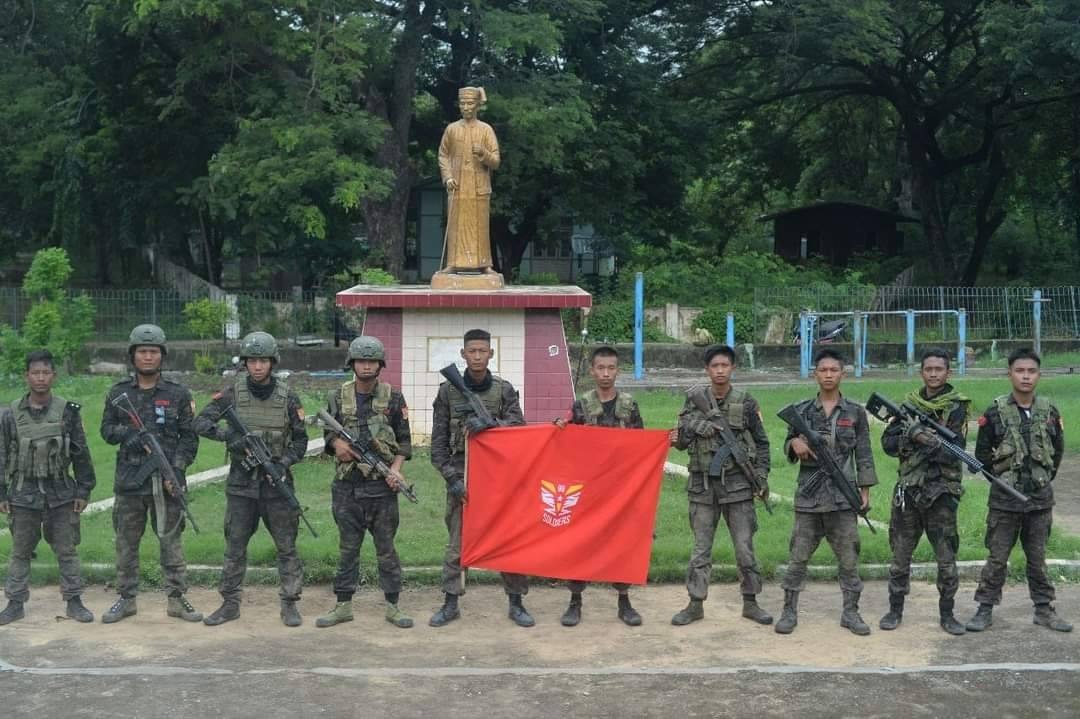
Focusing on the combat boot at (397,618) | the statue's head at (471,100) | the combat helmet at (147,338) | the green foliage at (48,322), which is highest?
the statue's head at (471,100)

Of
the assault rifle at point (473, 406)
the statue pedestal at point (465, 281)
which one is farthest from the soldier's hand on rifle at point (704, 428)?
the statue pedestal at point (465, 281)

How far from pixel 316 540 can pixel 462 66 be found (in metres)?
21.3

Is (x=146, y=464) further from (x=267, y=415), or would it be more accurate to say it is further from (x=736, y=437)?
(x=736, y=437)

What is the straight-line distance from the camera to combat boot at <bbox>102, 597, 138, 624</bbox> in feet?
26.9

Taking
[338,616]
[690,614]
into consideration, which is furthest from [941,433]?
[338,616]

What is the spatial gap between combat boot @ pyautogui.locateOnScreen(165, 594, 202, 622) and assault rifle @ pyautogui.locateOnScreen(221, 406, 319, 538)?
0.98 metres

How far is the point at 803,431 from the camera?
7.98 metres

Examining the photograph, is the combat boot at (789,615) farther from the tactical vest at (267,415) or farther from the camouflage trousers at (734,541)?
the tactical vest at (267,415)

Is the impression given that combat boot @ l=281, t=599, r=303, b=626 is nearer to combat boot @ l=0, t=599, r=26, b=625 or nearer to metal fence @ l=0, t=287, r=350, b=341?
combat boot @ l=0, t=599, r=26, b=625

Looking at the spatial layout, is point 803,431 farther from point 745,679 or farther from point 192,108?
point 192,108

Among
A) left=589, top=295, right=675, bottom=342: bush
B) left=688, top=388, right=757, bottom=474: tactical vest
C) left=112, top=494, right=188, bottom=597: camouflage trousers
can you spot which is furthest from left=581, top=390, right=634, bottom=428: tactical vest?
left=589, top=295, right=675, bottom=342: bush

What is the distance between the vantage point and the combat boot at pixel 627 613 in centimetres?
823

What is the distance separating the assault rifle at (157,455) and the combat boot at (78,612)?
73 cm

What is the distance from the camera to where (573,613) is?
8297 mm
